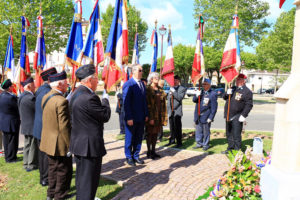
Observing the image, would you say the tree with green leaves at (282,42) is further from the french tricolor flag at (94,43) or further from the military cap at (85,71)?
the military cap at (85,71)

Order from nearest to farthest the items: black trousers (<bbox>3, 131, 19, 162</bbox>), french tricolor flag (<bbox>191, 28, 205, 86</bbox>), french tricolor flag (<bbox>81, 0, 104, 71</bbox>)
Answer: french tricolor flag (<bbox>81, 0, 104, 71</bbox>)
black trousers (<bbox>3, 131, 19, 162</bbox>)
french tricolor flag (<bbox>191, 28, 205, 86</bbox>)

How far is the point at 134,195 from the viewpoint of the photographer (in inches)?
161

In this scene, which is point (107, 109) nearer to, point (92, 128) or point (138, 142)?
point (92, 128)

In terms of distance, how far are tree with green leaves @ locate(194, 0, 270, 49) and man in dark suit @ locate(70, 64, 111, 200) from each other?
22.4m

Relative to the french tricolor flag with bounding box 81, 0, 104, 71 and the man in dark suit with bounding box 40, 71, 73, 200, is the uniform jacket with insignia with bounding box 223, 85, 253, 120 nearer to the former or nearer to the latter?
the french tricolor flag with bounding box 81, 0, 104, 71

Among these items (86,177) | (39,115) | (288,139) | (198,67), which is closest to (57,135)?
(86,177)

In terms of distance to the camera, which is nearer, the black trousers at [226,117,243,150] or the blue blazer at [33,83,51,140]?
the blue blazer at [33,83,51,140]

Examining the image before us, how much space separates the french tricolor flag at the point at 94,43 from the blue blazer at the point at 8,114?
8.58 ft

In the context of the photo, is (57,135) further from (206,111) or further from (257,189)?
(206,111)

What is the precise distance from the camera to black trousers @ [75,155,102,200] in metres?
3.35

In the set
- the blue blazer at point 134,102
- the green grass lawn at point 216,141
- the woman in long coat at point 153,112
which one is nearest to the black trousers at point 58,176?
the blue blazer at point 134,102

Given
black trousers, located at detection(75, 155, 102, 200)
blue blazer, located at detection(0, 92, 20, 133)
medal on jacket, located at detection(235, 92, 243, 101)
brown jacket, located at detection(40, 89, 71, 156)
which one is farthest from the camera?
medal on jacket, located at detection(235, 92, 243, 101)

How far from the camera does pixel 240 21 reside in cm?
2345

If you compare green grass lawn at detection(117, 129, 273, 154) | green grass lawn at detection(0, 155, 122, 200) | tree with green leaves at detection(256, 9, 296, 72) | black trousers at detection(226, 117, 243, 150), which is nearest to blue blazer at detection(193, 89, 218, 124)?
black trousers at detection(226, 117, 243, 150)
